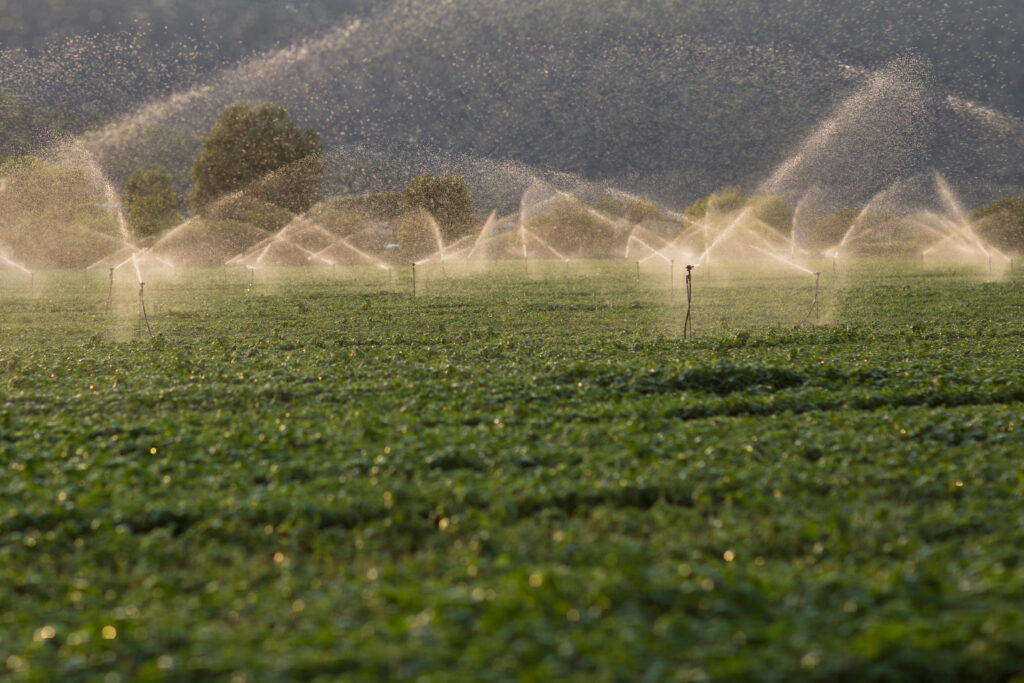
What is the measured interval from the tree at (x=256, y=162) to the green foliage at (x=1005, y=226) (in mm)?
88324

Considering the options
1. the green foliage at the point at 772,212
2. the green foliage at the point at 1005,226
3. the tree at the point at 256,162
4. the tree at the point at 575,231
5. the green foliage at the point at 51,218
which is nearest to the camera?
the green foliage at the point at 51,218

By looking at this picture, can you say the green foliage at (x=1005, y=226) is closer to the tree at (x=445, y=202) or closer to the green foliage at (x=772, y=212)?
the green foliage at (x=772, y=212)

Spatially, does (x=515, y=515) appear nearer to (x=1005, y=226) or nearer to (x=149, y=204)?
(x=149, y=204)

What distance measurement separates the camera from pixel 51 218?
301 ft

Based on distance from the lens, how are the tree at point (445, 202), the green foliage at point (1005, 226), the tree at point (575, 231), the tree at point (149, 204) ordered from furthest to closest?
the tree at point (575, 231)
the green foliage at point (1005, 226)
the tree at point (445, 202)
the tree at point (149, 204)

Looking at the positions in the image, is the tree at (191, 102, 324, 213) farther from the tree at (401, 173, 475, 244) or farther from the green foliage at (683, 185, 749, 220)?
the green foliage at (683, 185, 749, 220)

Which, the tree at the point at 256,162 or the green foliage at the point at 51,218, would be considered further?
the tree at the point at 256,162

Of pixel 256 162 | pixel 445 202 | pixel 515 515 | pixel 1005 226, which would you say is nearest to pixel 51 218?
pixel 256 162

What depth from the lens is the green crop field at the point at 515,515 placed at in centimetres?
572

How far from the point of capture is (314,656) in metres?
5.59

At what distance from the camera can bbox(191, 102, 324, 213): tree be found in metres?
109

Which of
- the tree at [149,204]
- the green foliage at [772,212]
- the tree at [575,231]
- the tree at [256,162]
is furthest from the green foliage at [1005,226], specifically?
the tree at [149,204]

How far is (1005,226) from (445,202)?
74.5 metres

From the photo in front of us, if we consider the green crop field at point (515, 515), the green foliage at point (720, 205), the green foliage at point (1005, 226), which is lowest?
the green crop field at point (515, 515)
